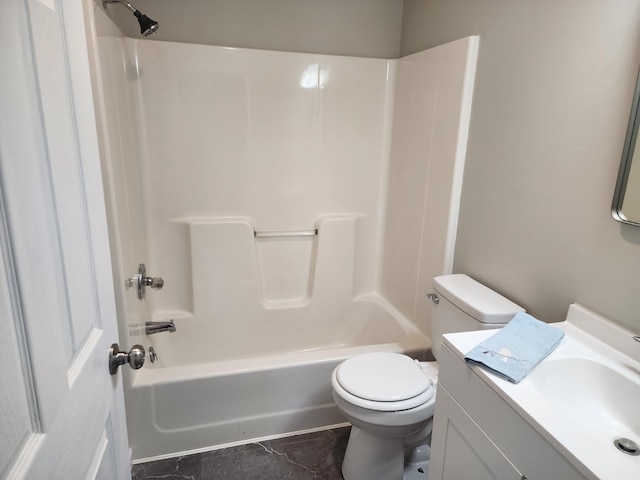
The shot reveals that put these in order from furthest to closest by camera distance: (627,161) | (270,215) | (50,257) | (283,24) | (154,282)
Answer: (270,215) → (283,24) → (154,282) → (627,161) → (50,257)

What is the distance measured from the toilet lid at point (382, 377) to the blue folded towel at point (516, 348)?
492 mm

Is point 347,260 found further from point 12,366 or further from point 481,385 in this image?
point 12,366

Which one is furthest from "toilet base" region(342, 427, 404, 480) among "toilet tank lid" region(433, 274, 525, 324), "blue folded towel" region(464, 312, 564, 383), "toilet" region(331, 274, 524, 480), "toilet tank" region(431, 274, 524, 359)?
"blue folded towel" region(464, 312, 564, 383)

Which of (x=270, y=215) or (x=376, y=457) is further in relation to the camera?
(x=270, y=215)

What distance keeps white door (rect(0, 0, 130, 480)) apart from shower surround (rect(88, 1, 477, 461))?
0.90 meters

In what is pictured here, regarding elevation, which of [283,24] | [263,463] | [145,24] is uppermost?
[283,24]

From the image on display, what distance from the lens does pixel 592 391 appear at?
102 cm

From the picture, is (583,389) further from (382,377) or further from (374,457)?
(374,457)

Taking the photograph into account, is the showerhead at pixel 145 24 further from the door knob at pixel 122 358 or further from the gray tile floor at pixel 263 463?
the gray tile floor at pixel 263 463

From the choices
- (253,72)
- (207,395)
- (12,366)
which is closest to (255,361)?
(207,395)

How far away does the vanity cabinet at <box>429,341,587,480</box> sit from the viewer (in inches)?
31.8

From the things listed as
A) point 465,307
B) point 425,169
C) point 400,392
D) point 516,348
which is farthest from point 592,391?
point 425,169

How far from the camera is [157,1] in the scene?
2.00m

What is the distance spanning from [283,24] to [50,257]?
6.72 ft
